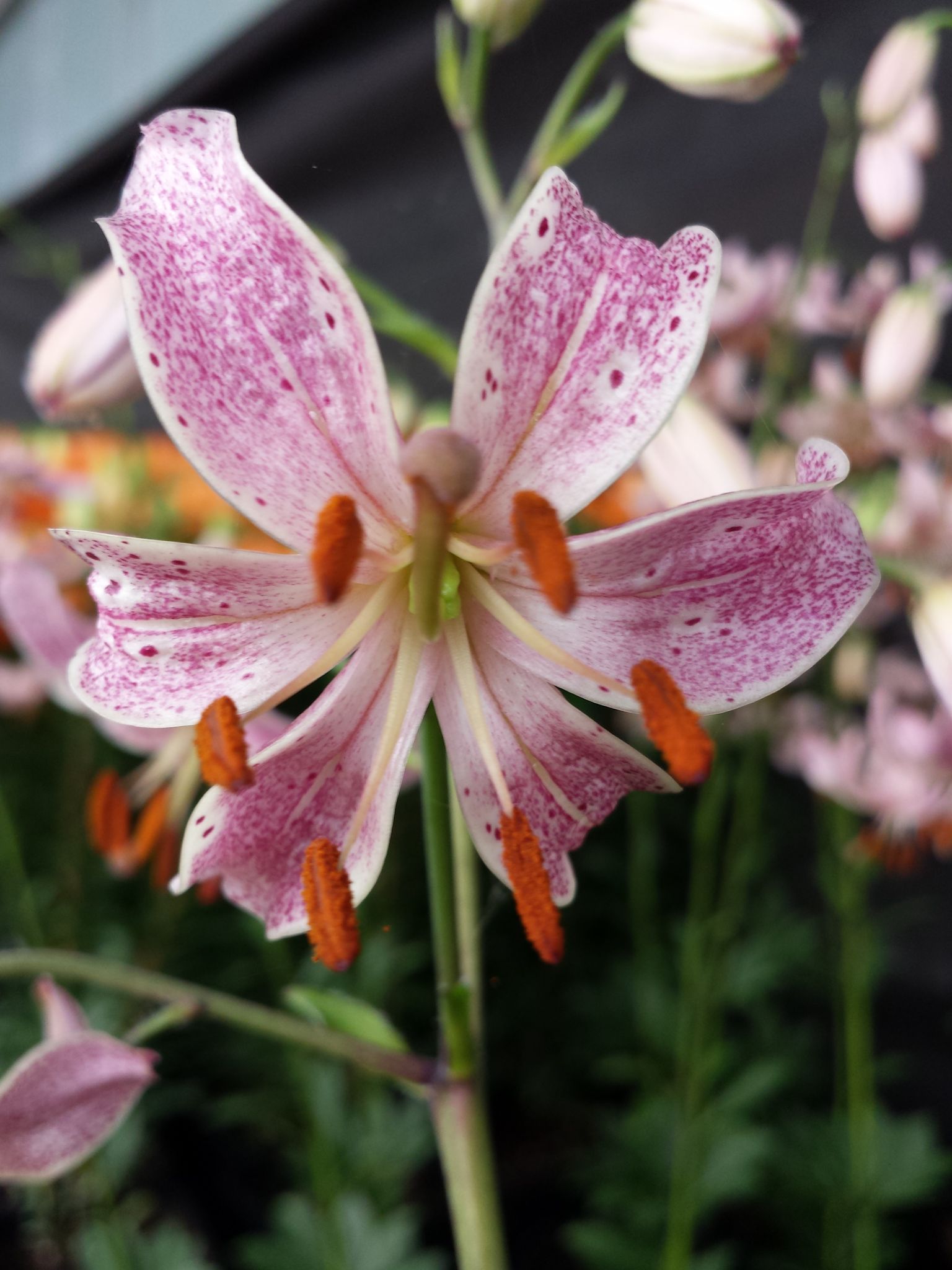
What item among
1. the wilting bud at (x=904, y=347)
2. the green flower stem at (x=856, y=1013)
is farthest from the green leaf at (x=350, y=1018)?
the green flower stem at (x=856, y=1013)

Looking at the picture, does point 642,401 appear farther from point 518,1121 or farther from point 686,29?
point 518,1121

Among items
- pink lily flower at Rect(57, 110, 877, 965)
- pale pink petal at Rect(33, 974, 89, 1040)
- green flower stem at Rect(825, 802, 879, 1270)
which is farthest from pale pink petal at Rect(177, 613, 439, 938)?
green flower stem at Rect(825, 802, 879, 1270)

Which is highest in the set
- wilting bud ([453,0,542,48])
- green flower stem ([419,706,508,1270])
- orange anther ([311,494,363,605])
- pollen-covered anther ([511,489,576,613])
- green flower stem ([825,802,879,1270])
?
wilting bud ([453,0,542,48])

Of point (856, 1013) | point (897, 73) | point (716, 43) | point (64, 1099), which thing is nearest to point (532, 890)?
point (64, 1099)

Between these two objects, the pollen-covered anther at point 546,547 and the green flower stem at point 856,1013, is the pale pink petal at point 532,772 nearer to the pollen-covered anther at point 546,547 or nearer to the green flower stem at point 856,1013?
the pollen-covered anther at point 546,547

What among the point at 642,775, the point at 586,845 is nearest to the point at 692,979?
the point at 586,845

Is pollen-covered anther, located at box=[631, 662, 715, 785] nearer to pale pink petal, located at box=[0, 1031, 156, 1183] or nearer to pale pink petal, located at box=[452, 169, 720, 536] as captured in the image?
pale pink petal, located at box=[452, 169, 720, 536]
